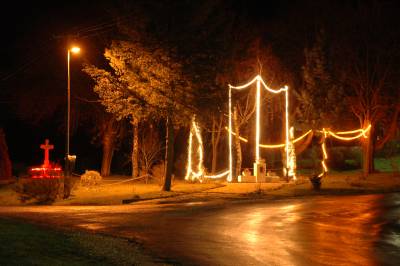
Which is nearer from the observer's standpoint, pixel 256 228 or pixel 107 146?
pixel 256 228

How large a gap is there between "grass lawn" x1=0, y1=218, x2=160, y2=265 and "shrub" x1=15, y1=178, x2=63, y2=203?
14845 millimetres

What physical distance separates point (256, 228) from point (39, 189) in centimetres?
1491

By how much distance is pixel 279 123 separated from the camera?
55562 mm

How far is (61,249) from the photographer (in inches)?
488

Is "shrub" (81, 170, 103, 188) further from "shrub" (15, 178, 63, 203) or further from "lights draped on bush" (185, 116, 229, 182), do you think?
"lights draped on bush" (185, 116, 229, 182)

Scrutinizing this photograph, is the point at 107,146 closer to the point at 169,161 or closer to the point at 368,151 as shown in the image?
the point at 169,161

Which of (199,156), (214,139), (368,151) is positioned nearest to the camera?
(199,156)

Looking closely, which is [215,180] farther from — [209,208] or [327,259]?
[327,259]

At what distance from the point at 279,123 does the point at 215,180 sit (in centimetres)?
1499

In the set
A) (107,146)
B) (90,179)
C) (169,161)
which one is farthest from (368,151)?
(90,179)

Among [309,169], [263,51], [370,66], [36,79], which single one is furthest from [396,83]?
[36,79]

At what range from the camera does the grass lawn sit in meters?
10.9

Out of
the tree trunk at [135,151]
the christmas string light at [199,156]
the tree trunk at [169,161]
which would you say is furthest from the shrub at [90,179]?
the tree trunk at [135,151]

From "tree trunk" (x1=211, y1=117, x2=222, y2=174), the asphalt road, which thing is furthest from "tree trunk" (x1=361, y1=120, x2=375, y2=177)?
the asphalt road
